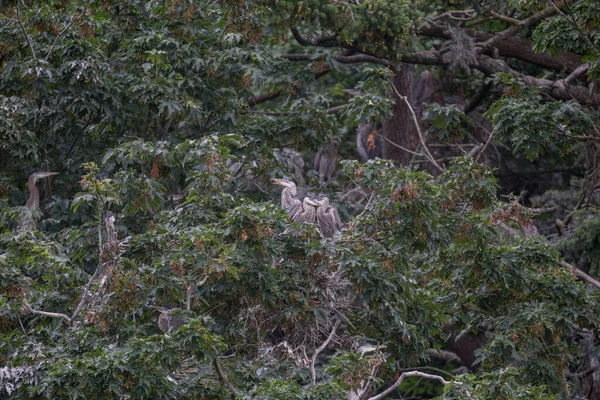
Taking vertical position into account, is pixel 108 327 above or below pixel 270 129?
above

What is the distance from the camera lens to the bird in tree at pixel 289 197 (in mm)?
8242

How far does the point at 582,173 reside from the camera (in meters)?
12.8

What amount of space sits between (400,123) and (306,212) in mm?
4151

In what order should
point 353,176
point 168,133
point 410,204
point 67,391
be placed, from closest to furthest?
point 67,391 → point 410,204 → point 353,176 → point 168,133

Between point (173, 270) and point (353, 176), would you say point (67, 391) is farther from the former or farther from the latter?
point (353, 176)

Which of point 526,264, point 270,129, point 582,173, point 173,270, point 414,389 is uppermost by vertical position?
point 173,270

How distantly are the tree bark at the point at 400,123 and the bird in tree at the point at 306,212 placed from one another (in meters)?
3.72

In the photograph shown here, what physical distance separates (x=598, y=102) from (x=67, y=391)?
6694mm

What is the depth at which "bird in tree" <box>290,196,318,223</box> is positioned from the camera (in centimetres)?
790

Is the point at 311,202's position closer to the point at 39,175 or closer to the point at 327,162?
the point at 39,175

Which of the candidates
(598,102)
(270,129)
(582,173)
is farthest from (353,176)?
(582,173)

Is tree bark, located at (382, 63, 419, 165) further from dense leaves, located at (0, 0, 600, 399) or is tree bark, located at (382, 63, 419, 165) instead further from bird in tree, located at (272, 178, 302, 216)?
bird in tree, located at (272, 178, 302, 216)

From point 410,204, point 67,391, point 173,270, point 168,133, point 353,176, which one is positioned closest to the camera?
point 67,391

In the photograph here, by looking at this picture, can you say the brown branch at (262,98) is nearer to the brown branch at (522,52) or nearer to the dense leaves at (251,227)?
the dense leaves at (251,227)
